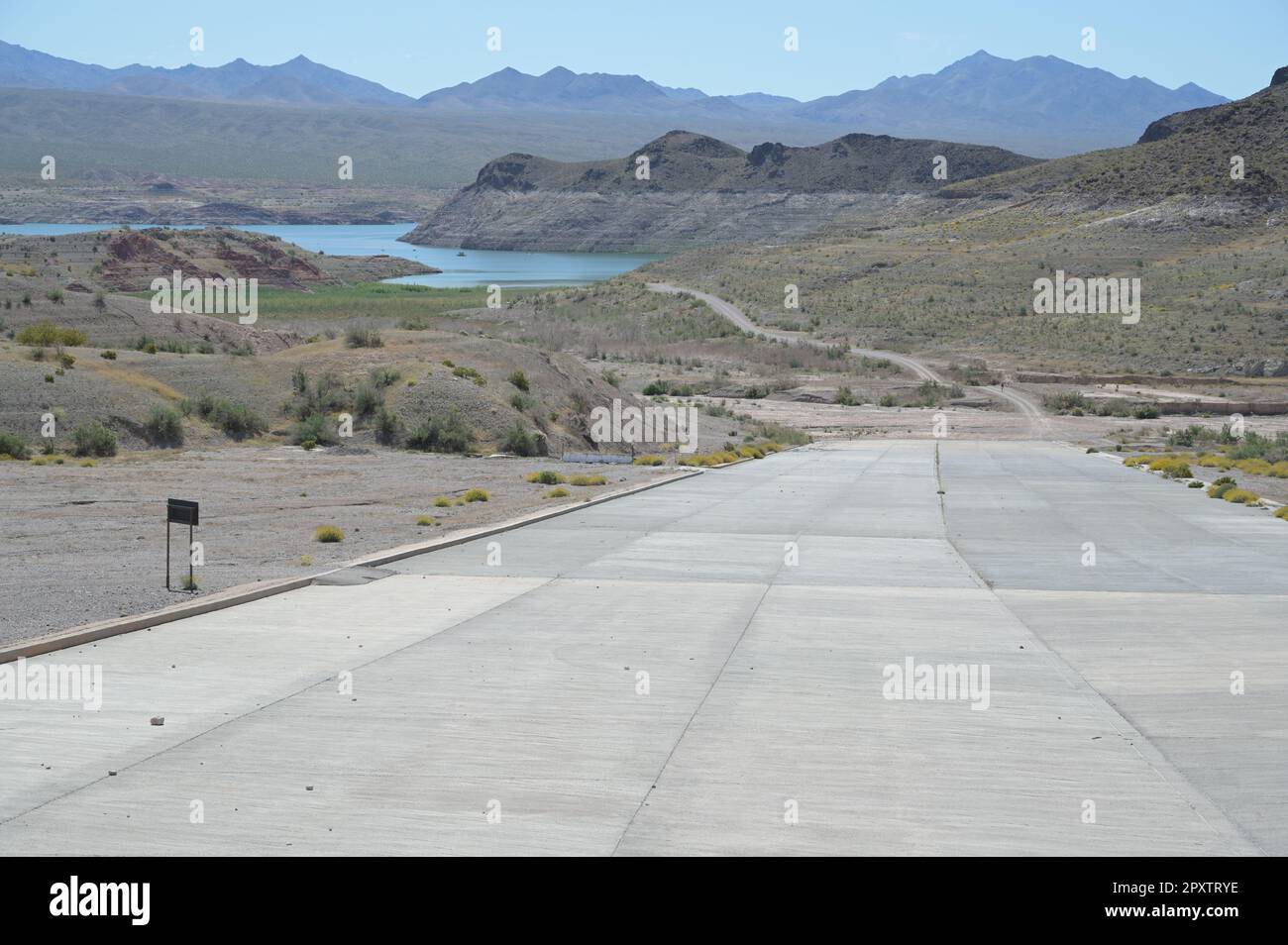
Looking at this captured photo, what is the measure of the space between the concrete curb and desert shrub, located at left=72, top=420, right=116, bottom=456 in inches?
543

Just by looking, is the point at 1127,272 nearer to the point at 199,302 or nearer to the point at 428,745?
the point at 199,302

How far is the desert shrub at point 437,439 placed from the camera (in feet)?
120

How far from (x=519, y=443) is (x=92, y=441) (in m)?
11.3

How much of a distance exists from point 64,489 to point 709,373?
5533 cm

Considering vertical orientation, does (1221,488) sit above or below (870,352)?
below

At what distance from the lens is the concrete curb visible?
37.3 ft

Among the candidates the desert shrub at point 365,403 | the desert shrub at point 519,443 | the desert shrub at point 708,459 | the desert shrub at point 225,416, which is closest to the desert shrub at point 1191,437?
the desert shrub at point 708,459

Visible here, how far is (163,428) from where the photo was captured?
33.2 metres

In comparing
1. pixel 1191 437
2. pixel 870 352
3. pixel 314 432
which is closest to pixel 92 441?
pixel 314 432

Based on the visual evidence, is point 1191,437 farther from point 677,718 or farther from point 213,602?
point 677,718

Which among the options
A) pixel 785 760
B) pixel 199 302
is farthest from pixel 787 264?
pixel 785 760

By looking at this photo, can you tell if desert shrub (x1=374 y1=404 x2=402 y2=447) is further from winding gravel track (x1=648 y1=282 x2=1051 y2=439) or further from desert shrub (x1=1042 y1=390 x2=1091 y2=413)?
desert shrub (x1=1042 y1=390 x2=1091 y2=413)

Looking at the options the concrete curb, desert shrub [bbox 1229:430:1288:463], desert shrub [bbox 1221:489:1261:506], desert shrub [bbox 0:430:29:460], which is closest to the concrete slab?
the concrete curb
